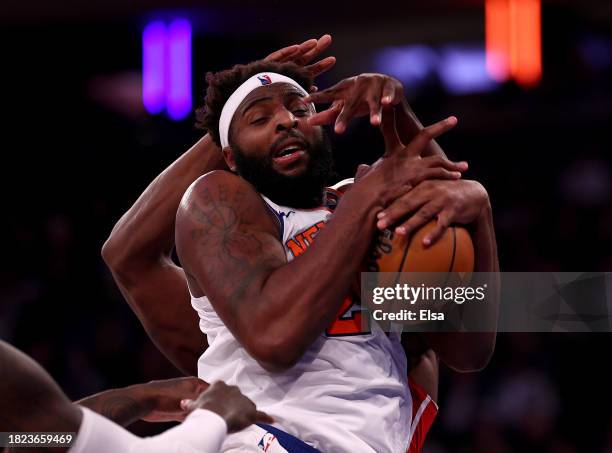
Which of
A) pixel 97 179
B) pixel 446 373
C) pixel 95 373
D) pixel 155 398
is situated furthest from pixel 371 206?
pixel 97 179

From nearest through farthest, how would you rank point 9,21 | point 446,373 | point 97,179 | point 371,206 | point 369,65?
point 371,206
point 446,373
point 97,179
point 9,21
point 369,65

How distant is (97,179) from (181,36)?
1395mm

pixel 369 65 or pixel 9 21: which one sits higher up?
pixel 9 21

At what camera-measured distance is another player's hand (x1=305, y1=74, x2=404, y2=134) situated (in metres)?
2.50

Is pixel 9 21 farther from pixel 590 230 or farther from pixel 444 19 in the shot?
pixel 590 230

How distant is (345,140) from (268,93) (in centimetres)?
466

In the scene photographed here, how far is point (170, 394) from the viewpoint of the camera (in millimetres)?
2713

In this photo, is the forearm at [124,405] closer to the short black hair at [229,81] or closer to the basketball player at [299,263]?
the basketball player at [299,263]

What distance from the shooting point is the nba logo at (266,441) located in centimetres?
253

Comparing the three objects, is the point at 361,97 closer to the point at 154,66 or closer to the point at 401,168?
the point at 401,168

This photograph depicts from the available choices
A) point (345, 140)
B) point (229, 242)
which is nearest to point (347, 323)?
point (229, 242)

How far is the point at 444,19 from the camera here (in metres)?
8.91

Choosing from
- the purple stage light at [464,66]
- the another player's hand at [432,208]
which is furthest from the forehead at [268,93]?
the purple stage light at [464,66]

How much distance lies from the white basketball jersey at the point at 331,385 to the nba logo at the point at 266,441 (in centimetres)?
4
